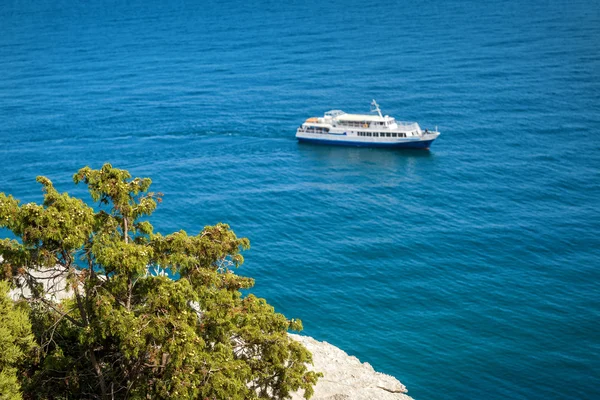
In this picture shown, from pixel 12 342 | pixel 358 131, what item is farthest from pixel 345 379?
pixel 358 131

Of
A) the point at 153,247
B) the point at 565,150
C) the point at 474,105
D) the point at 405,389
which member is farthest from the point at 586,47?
the point at 153,247

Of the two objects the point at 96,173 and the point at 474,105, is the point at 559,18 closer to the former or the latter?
the point at 474,105

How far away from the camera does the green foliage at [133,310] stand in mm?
26078

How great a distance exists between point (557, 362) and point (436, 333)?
31.9 ft

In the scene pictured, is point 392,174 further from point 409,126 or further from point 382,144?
point 409,126

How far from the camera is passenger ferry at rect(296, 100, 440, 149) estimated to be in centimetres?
10375

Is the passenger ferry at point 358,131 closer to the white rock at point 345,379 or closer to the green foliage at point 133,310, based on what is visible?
the white rock at point 345,379

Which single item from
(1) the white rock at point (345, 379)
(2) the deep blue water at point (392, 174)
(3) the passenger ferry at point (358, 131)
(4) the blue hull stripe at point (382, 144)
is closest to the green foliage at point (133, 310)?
(1) the white rock at point (345, 379)

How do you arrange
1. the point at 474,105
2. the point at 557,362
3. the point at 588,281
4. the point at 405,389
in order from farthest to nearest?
the point at 474,105, the point at 588,281, the point at 557,362, the point at 405,389

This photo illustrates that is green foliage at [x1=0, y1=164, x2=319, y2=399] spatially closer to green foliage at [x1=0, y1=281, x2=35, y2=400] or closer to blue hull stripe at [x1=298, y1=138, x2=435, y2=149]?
green foliage at [x1=0, y1=281, x2=35, y2=400]

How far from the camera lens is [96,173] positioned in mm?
28266

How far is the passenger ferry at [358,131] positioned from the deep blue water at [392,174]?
5.73ft

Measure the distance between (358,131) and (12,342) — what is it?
3232 inches

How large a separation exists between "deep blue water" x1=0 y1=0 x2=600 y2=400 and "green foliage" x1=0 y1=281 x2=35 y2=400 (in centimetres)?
3020
